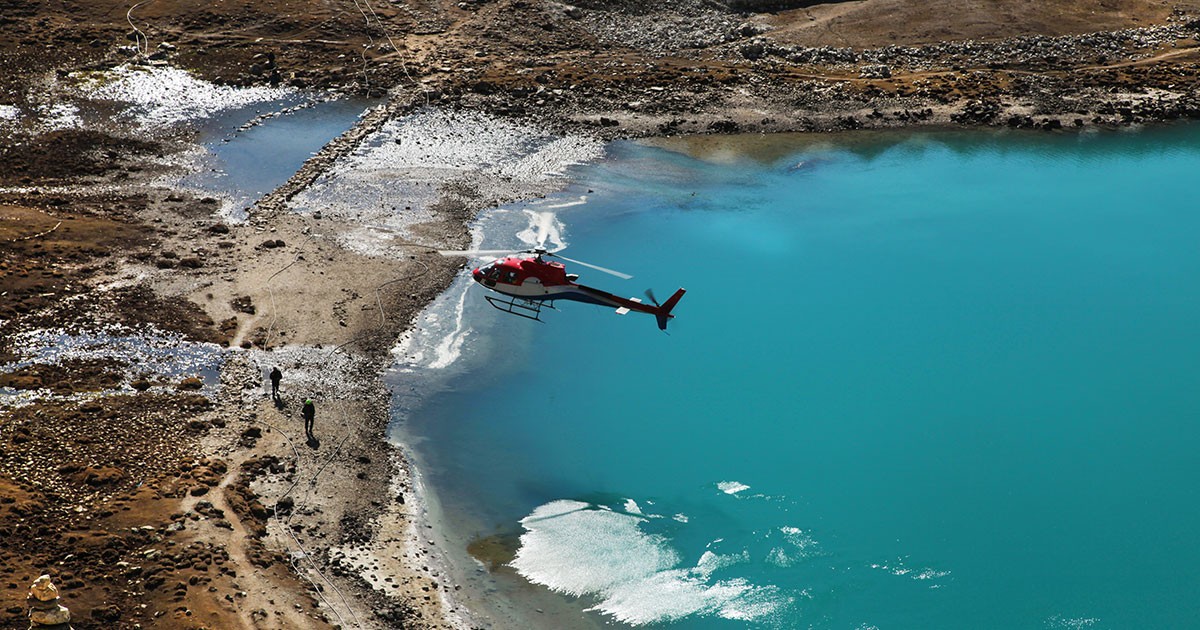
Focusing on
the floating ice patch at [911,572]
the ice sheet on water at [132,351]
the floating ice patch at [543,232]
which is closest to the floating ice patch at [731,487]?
the floating ice patch at [911,572]

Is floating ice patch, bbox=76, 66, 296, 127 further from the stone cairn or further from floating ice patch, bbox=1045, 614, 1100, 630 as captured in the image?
floating ice patch, bbox=1045, 614, 1100, 630

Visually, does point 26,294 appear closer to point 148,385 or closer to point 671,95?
point 148,385

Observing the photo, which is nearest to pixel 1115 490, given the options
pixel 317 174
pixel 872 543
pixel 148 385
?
pixel 872 543

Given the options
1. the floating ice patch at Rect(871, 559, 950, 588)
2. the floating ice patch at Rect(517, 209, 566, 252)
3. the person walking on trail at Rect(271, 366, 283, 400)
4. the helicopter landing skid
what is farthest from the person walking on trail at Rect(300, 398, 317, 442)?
the floating ice patch at Rect(871, 559, 950, 588)

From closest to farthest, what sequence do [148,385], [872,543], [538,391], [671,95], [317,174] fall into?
[872,543] < [148,385] < [538,391] < [317,174] < [671,95]

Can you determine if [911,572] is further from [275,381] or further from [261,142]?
[261,142]

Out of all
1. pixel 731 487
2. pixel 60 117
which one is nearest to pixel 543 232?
pixel 731 487
